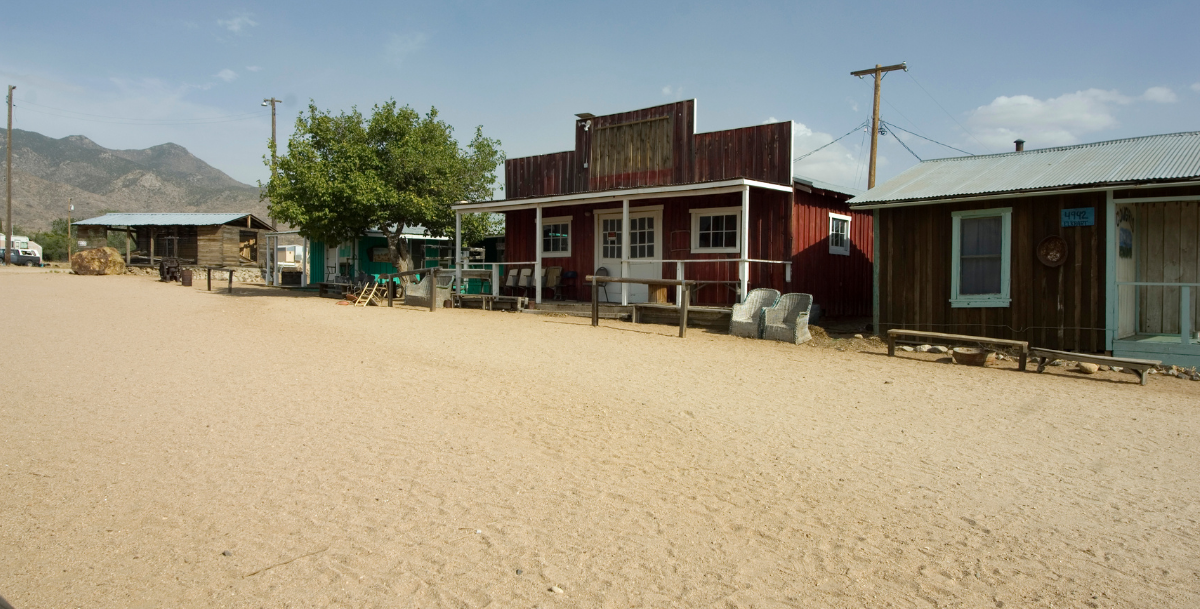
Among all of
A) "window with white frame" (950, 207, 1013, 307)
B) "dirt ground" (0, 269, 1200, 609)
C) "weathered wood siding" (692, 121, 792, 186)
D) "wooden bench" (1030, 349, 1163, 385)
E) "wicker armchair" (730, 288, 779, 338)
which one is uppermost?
"weathered wood siding" (692, 121, 792, 186)

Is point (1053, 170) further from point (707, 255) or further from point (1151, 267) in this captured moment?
point (707, 255)

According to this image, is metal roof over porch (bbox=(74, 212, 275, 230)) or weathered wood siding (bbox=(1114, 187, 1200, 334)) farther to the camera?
metal roof over porch (bbox=(74, 212, 275, 230))

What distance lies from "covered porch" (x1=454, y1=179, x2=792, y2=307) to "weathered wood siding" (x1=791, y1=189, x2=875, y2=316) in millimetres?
573

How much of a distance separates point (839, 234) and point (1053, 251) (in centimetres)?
597

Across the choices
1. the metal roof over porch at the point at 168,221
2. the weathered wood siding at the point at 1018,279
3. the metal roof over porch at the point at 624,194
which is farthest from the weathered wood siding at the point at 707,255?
the metal roof over porch at the point at 168,221

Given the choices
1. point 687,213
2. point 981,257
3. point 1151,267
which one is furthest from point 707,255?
point 1151,267

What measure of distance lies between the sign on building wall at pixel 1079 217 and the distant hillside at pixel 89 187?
108 m

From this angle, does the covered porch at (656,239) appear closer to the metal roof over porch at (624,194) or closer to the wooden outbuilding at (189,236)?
the metal roof over porch at (624,194)

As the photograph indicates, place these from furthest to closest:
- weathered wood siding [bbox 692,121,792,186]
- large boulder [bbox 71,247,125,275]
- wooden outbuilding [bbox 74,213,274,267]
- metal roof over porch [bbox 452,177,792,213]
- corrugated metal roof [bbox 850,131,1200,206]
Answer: wooden outbuilding [bbox 74,213,274,267] → large boulder [bbox 71,247,125,275] → weathered wood siding [bbox 692,121,792,186] → metal roof over porch [bbox 452,177,792,213] → corrugated metal roof [bbox 850,131,1200,206]

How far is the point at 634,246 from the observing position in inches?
656

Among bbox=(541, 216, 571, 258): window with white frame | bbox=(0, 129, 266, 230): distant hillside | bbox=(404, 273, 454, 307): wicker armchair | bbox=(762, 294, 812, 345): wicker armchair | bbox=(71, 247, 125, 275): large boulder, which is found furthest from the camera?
bbox=(0, 129, 266, 230): distant hillside

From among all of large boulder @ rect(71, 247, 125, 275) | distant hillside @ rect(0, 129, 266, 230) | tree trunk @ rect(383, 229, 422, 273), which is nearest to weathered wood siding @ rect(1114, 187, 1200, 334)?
tree trunk @ rect(383, 229, 422, 273)

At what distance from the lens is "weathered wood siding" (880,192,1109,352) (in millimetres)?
10539

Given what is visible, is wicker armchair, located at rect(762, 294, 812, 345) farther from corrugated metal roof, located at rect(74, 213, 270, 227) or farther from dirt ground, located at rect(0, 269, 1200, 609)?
corrugated metal roof, located at rect(74, 213, 270, 227)
